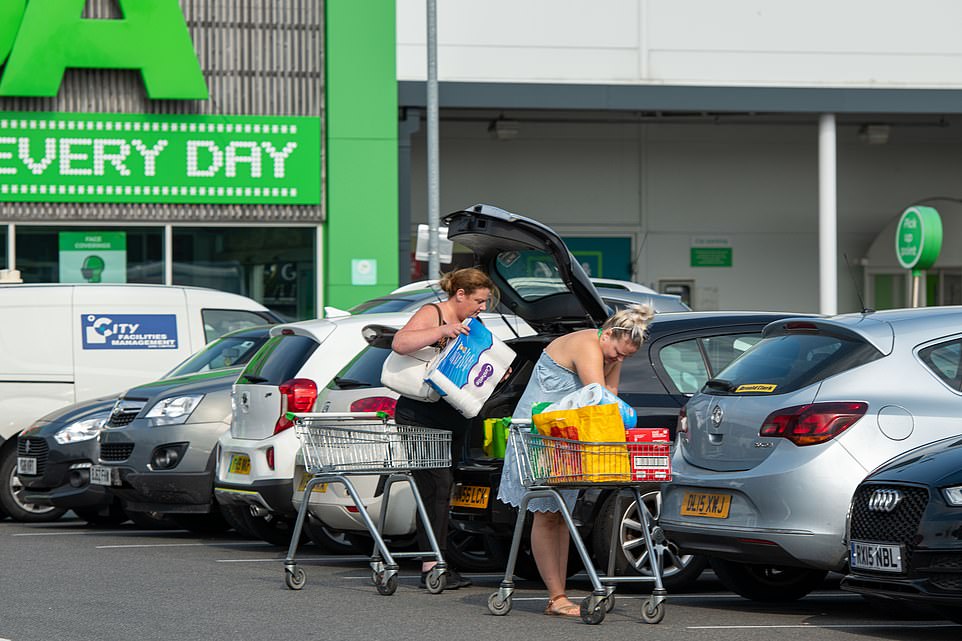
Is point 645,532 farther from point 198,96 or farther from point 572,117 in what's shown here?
point 572,117

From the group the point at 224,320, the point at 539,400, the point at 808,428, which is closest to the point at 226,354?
the point at 224,320

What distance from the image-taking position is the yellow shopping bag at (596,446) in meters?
7.37

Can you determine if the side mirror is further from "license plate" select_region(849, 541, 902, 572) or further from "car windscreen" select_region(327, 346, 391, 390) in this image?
"license plate" select_region(849, 541, 902, 572)

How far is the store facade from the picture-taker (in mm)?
21547

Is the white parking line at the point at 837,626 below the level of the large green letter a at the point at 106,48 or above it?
below

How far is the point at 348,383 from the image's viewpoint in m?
9.94

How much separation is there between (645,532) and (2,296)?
9094 mm

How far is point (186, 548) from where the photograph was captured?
11.9m

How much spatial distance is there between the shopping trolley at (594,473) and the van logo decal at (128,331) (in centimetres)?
806

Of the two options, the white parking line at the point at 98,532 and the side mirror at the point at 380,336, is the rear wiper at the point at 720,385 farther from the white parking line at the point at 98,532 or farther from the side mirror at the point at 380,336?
the white parking line at the point at 98,532

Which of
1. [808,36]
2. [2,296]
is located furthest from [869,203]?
[2,296]

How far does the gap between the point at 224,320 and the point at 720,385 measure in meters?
8.10

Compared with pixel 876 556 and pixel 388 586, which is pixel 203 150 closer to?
pixel 388 586

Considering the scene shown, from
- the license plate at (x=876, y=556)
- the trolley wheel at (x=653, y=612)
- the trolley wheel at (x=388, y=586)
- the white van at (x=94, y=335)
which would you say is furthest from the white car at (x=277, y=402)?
the license plate at (x=876, y=556)
